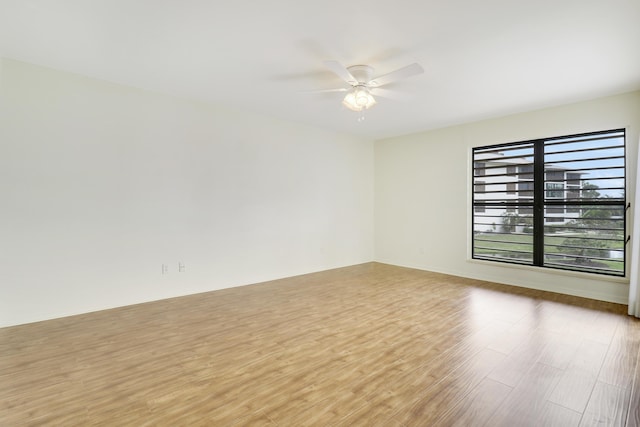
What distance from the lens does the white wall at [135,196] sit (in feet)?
10.3

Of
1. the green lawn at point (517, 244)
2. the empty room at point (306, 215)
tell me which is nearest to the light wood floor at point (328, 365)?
the empty room at point (306, 215)

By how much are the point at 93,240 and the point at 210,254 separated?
1.39 m

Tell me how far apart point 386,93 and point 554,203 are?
9.86 ft

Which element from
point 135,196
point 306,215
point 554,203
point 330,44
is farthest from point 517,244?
point 135,196

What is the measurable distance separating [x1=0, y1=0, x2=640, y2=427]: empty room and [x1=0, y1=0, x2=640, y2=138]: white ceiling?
Result: 0.03m

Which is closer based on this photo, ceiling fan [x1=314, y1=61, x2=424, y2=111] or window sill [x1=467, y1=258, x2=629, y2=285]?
ceiling fan [x1=314, y1=61, x2=424, y2=111]

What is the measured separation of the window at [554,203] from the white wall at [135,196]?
2.97 m

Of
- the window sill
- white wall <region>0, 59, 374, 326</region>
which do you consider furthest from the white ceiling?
the window sill

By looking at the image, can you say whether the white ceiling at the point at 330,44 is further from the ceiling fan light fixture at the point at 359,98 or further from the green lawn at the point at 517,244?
the green lawn at the point at 517,244

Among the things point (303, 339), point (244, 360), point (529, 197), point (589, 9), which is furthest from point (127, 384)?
point (529, 197)

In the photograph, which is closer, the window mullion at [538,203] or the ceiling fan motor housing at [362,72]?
the ceiling fan motor housing at [362,72]

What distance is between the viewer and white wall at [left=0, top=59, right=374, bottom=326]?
3.14 metres

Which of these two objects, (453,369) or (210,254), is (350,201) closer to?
(210,254)

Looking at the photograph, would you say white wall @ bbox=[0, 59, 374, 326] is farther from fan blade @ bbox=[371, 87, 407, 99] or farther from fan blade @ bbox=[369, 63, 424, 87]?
fan blade @ bbox=[369, 63, 424, 87]
